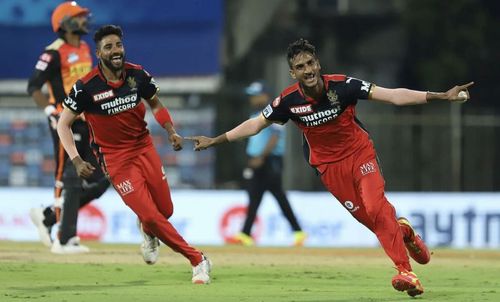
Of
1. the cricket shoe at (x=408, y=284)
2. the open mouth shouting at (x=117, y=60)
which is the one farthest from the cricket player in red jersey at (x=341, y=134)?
the open mouth shouting at (x=117, y=60)

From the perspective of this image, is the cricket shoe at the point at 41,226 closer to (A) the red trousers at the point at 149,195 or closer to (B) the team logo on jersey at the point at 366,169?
(A) the red trousers at the point at 149,195

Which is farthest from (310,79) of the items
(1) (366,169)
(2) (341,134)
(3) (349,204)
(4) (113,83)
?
(4) (113,83)

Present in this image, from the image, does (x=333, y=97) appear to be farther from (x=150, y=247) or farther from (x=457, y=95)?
(x=150, y=247)

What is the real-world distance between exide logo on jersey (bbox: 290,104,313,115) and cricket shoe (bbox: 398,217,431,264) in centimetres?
127

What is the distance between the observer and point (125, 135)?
1264 cm

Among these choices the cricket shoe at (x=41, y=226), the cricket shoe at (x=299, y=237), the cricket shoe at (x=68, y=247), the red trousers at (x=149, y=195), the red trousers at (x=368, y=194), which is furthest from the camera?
the cricket shoe at (x=299, y=237)

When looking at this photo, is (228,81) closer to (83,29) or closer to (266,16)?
(266,16)

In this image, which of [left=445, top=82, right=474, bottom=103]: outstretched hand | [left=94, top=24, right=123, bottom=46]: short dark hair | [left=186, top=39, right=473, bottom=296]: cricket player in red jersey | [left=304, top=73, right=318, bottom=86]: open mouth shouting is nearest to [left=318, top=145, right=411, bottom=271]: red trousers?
[left=186, top=39, right=473, bottom=296]: cricket player in red jersey

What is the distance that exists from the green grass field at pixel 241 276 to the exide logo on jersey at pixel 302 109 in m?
1.49

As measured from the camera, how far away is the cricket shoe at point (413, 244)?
39.4ft

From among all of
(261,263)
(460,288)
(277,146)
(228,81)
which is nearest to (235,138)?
(460,288)

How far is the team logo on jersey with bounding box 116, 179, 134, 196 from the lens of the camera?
12367 mm

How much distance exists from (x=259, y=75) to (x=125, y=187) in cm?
1083

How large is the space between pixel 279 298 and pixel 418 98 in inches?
76.7
